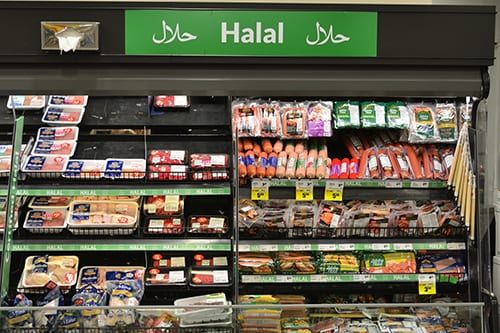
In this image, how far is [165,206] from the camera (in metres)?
3.14

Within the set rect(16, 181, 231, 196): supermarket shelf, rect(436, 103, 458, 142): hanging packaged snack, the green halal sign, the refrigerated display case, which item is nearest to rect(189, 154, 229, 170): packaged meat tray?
→ the refrigerated display case

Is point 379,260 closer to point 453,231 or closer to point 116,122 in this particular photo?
point 453,231

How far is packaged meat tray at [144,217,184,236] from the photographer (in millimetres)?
Answer: 2986

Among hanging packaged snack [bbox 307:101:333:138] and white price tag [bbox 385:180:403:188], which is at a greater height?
hanging packaged snack [bbox 307:101:333:138]

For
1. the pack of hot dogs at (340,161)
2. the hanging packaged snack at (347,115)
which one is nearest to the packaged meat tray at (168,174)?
the pack of hot dogs at (340,161)

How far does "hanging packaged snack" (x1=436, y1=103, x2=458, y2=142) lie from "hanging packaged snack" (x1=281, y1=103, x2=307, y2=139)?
0.79 meters

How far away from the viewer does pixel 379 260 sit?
320 centimetres

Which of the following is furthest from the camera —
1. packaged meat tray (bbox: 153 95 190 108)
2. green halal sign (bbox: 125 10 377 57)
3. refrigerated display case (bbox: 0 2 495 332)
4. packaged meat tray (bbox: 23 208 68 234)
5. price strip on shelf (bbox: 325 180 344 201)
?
packaged meat tray (bbox: 153 95 190 108)

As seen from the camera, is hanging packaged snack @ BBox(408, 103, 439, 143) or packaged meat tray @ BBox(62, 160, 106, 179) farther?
hanging packaged snack @ BBox(408, 103, 439, 143)

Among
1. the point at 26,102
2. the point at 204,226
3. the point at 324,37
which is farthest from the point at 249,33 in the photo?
the point at 26,102

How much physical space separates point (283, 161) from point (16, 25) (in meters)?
1.86

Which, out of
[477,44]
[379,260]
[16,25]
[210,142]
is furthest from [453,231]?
[16,25]

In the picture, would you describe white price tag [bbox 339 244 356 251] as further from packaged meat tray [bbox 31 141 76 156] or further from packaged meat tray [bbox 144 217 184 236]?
packaged meat tray [bbox 31 141 76 156]

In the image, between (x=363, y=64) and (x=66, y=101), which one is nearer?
(x=363, y=64)
